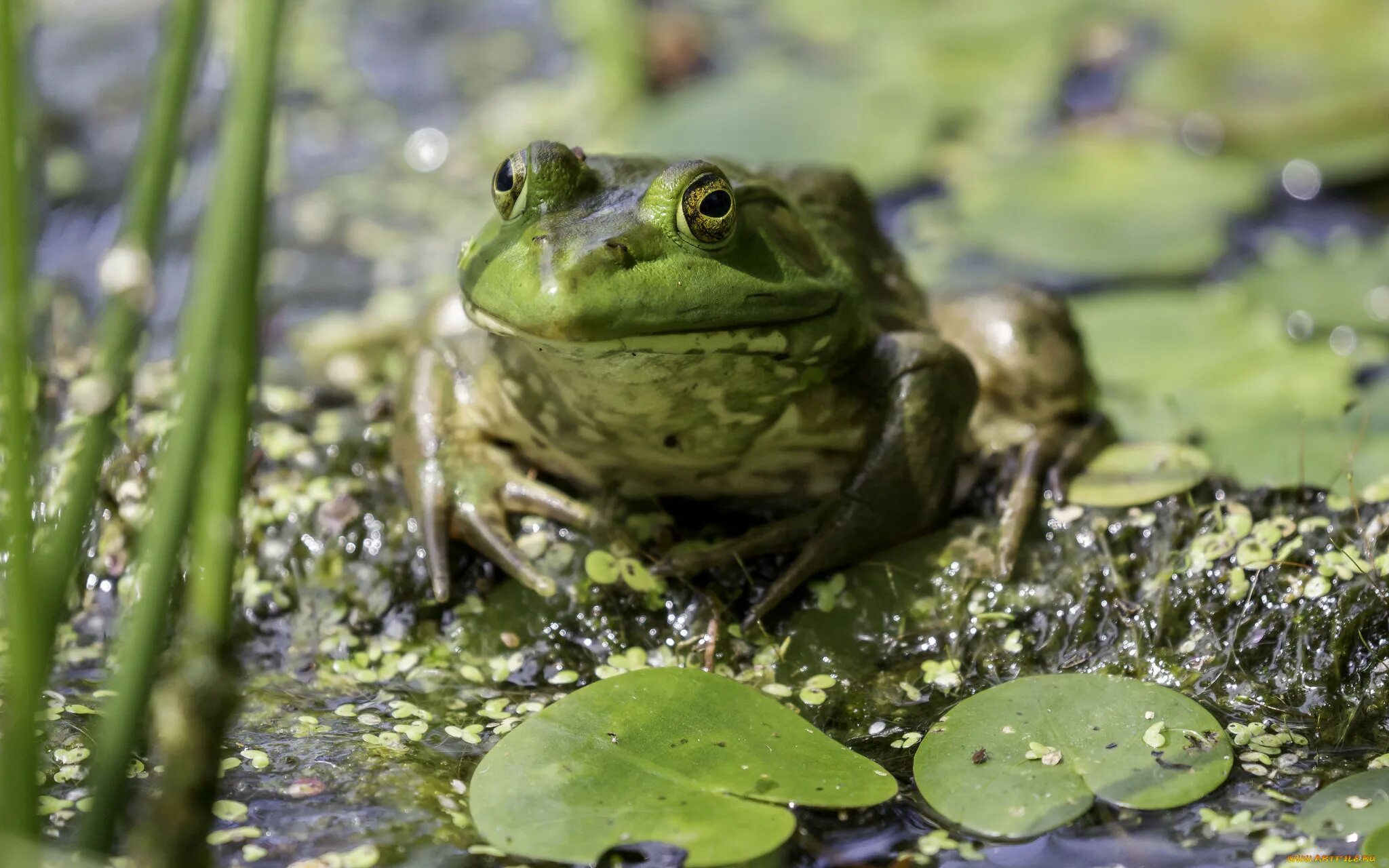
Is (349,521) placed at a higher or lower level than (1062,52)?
lower

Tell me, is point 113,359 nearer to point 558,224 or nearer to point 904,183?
point 558,224

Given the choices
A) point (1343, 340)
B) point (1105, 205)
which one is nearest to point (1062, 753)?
point (1343, 340)

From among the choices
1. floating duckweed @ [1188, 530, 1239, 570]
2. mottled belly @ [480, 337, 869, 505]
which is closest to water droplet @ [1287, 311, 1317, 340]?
floating duckweed @ [1188, 530, 1239, 570]

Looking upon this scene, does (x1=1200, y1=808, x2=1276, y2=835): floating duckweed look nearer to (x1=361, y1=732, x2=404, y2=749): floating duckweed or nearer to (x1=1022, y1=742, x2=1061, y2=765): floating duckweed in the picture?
(x1=1022, y1=742, x2=1061, y2=765): floating duckweed

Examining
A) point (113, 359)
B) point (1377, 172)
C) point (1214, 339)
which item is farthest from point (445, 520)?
point (1377, 172)

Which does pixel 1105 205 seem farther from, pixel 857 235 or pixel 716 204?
pixel 716 204

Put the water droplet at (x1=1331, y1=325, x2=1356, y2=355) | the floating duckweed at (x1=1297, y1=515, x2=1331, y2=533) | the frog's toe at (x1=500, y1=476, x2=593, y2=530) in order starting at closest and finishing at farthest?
the floating duckweed at (x1=1297, y1=515, x2=1331, y2=533)
the frog's toe at (x1=500, y1=476, x2=593, y2=530)
the water droplet at (x1=1331, y1=325, x2=1356, y2=355)
